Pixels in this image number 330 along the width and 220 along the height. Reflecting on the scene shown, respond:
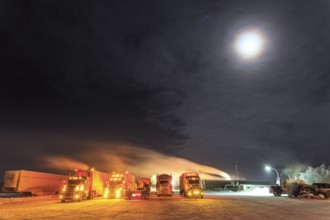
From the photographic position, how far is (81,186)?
3131 cm

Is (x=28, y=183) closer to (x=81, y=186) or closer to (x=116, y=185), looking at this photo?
(x=81, y=186)

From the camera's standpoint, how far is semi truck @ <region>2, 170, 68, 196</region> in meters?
36.3

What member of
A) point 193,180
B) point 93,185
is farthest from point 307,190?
point 93,185

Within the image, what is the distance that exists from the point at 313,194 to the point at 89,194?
3160 cm

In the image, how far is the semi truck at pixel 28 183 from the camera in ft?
119

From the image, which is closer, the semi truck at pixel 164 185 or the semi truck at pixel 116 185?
the semi truck at pixel 116 185

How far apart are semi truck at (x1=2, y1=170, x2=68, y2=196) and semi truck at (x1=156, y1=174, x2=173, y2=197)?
46.7ft

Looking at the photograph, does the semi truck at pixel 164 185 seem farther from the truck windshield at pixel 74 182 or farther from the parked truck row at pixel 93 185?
the truck windshield at pixel 74 182

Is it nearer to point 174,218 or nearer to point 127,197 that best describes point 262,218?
point 174,218

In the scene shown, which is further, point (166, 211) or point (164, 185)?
point (164, 185)

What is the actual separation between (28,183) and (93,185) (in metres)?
10.0

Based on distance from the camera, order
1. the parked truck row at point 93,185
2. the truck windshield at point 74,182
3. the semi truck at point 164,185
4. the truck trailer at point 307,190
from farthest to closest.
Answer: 1. the semi truck at point 164,185
2. the truck trailer at point 307,190
3. the parked truck row at point 93,185
4. the truck windshield at point 74,182

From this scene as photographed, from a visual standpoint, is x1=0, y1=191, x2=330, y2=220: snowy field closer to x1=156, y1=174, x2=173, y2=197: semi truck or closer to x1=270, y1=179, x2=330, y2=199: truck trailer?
x1=270, y1=179, x2=330, y2=199: truck trailer

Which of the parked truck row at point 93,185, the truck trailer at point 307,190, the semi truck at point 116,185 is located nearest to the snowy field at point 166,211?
the parked truck row at point 93,185
